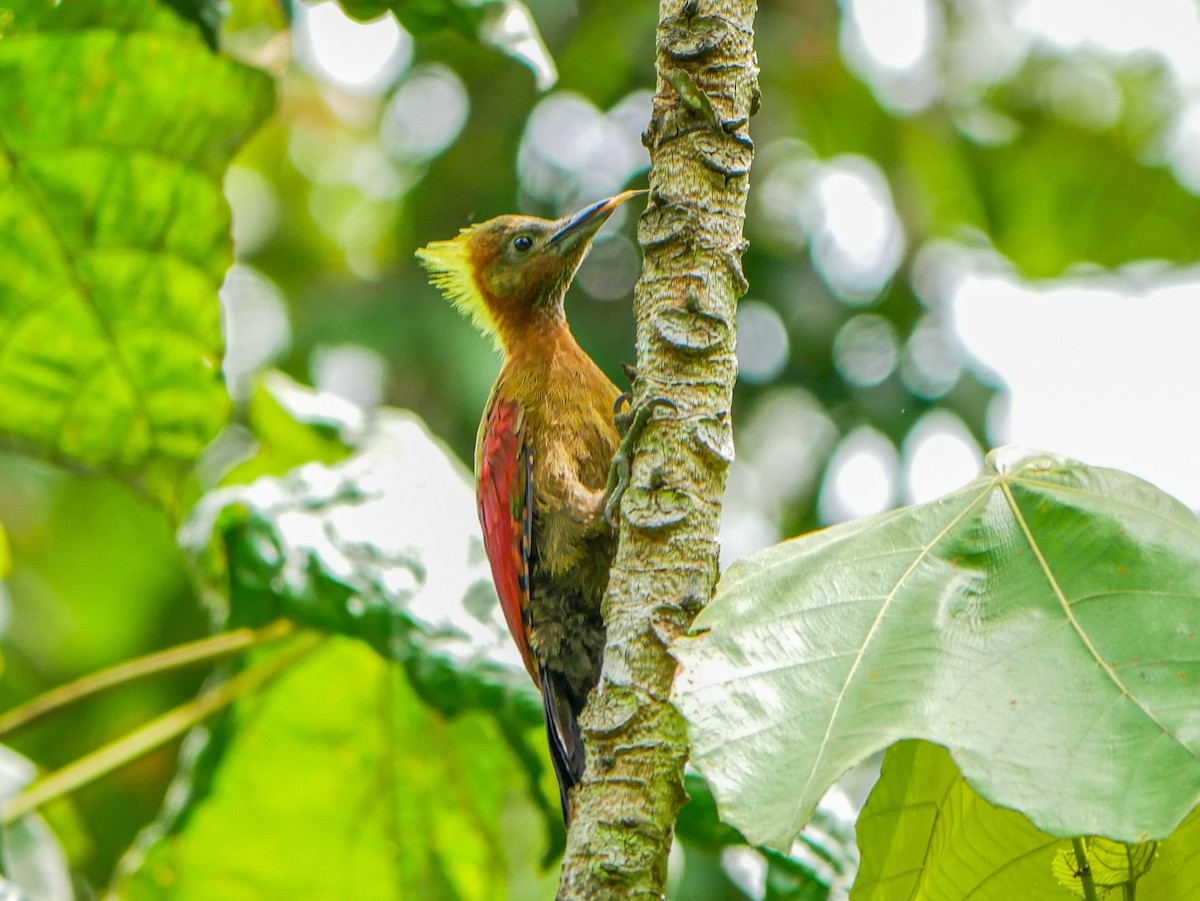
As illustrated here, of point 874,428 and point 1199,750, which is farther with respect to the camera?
point 874,428

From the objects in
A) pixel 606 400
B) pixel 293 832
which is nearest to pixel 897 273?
pixel 606 400

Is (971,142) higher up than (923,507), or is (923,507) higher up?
(971,142)

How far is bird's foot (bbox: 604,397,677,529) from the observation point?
200 cm

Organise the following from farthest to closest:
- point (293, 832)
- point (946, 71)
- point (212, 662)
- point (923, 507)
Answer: point (946, 71) < point (293, 832) < point (212, 662) < point (923, 507)

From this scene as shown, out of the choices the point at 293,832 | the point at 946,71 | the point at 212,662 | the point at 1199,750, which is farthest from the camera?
the point at 946,71

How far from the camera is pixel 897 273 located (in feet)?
20.4

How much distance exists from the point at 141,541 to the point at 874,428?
373 centimetres

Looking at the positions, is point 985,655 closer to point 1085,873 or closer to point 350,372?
point 1085,873

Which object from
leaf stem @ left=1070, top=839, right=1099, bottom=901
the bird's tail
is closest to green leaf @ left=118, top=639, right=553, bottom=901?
the bird's tail

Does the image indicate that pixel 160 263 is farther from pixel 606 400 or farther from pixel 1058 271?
pixel 1058 271

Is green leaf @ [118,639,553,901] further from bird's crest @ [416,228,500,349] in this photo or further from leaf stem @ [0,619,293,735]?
bird's crest @ [416,228,500,349]

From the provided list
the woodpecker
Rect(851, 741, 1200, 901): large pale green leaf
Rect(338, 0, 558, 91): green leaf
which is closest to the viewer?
Rect(851, 741, 1200, 901): large pale green leaf

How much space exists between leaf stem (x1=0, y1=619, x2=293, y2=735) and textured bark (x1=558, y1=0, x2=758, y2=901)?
4.95 feet

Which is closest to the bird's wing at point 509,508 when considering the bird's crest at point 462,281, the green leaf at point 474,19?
the bird's crest at point 462,281
